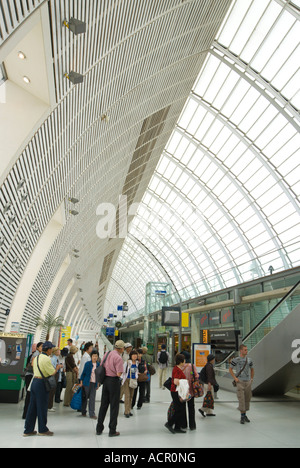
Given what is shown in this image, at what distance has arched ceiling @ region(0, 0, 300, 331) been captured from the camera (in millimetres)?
10477

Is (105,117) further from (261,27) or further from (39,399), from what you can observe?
(261,27)

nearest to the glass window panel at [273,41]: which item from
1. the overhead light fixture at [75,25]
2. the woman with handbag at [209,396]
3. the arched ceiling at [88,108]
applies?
the arched ceiling at [88,108]

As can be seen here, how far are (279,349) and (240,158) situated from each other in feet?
70.3

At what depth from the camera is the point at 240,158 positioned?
30.2m

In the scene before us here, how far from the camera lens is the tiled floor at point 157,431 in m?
6.24

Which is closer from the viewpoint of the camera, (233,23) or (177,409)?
(177,409)

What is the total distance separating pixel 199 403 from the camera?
11758 millimetres

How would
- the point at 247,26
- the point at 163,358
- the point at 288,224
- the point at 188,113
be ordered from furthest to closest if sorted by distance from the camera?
1. the point at 188,113
2. the point at 288,224
3. the point at 247,26
4. the point at 163,358

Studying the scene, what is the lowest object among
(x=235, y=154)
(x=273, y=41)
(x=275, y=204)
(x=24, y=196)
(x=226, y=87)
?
(x=24, y=196)

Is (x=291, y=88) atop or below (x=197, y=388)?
atop

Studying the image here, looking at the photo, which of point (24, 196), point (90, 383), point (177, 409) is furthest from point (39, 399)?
point (24, 196)

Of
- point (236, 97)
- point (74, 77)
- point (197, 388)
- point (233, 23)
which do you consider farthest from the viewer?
point (236, 97)
